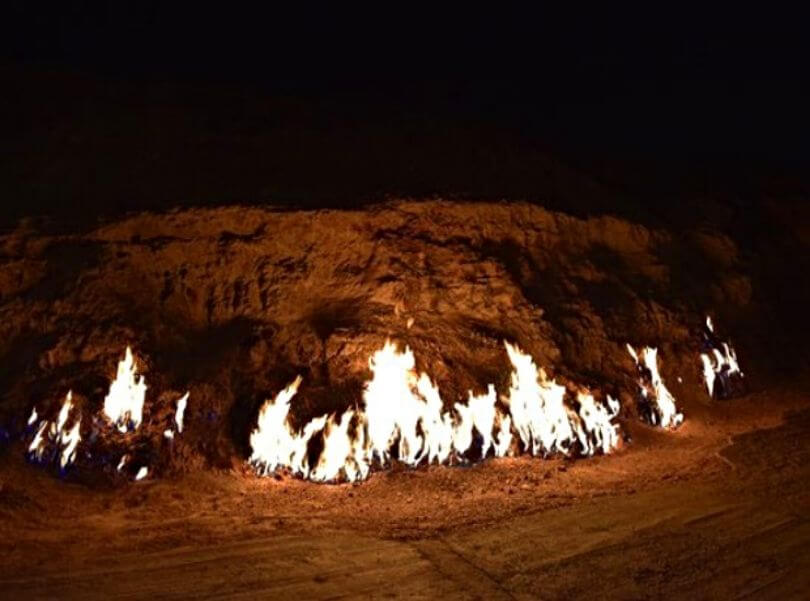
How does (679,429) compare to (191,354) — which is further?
(679,429)

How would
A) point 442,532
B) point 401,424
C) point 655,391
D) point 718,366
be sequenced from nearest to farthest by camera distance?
1. point 442,532
2. point 401,424
3. point 655,391
4. point 718,366

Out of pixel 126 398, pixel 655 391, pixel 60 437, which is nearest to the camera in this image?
pixel 60 437

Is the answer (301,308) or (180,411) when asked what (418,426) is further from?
(180,411)

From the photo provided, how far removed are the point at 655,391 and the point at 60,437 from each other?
684 cm

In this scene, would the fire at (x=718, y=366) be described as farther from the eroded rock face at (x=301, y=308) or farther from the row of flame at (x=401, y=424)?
the row of flame at (x=401, y=424)

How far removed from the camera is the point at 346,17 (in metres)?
23.8

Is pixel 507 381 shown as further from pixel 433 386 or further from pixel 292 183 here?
pixel 292 183

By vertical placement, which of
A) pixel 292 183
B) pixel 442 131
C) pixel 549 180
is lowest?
pixel 292 183

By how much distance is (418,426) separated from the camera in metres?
8.43

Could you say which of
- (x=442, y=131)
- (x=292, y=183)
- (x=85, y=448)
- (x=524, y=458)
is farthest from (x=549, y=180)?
(x=85, y=448)

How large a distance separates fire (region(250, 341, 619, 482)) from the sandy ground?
0.90 ft

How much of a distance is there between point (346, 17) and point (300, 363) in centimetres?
1768

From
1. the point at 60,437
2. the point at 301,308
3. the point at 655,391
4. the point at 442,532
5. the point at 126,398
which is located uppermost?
the point at 301,308

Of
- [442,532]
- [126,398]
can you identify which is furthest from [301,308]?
[442,532]
